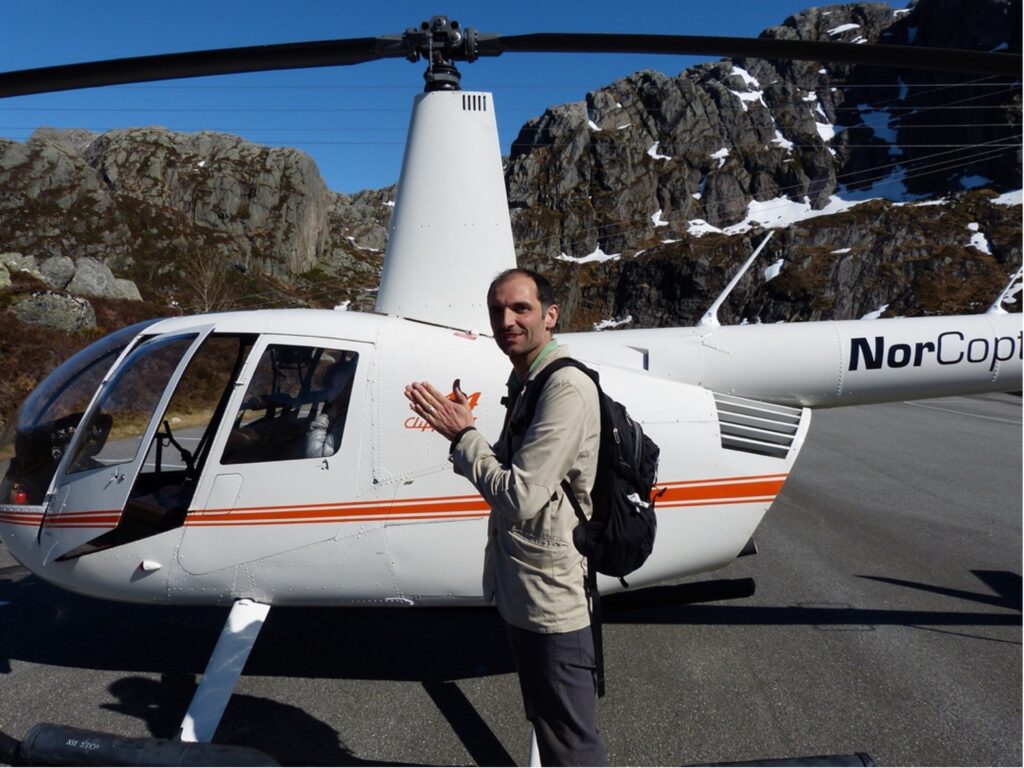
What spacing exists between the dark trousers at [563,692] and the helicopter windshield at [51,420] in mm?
3028

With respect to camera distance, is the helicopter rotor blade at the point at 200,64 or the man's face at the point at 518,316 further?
the helicopter rotor blade at the point at 200,64

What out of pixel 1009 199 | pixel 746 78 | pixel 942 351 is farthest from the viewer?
pixel 746 78

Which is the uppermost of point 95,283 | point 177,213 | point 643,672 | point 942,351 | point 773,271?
point 177,213

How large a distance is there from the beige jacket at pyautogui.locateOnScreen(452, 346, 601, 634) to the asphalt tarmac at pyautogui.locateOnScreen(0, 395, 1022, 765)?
5.31 ft

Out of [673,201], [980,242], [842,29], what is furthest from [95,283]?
[842,29]

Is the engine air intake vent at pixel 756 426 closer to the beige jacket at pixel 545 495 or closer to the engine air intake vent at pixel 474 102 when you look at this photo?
the beige jacket at pixel 545 495

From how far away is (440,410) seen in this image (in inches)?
78.0

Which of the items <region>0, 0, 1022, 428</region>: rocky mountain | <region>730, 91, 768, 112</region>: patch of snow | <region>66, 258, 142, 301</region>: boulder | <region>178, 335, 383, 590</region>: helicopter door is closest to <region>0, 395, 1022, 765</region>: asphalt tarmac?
<region>178, 335, 383, 590</region>: helicopter door

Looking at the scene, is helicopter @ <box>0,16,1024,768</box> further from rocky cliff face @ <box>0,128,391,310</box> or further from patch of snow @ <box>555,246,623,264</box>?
patch of snow @ <box>555,246,623,264</box>

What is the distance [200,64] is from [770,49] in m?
3.14

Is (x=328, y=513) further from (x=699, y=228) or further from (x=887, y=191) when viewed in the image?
(x=887, y=191)

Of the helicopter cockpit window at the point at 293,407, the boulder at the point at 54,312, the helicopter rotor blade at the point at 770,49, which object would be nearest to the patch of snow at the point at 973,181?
the boulder at the point at 54,312

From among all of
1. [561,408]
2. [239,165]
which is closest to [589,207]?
[239,165]

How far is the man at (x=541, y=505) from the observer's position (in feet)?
6.22
